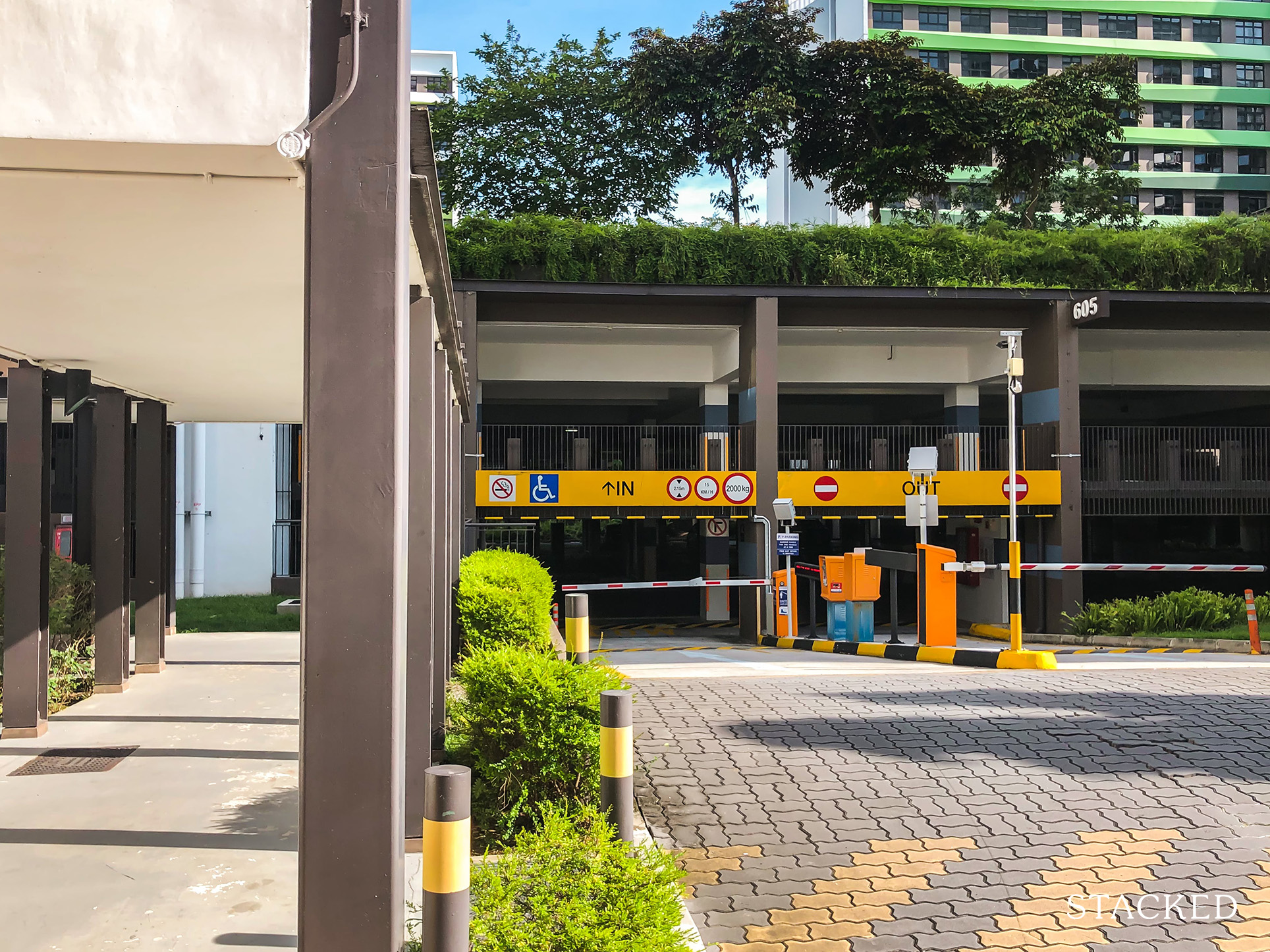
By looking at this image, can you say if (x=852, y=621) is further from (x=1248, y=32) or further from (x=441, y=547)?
(x=1248, y=32)

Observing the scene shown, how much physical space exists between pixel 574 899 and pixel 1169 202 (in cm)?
6792

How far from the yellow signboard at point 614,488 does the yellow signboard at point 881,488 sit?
117 cm

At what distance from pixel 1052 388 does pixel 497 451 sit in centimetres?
1393

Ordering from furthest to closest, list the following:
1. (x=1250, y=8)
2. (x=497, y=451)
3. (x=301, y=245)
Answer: (x=1250, y=8)
(x=497, y=451)
(x=301, y=245)

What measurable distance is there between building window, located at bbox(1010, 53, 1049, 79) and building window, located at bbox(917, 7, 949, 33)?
4.19m

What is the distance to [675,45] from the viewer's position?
1275 inches

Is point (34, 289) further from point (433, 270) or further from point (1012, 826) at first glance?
point (1012, 826)

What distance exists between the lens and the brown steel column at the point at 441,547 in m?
7.43

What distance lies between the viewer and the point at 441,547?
809 centimetres

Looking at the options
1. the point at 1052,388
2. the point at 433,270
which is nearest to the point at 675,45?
the point at 1052,388

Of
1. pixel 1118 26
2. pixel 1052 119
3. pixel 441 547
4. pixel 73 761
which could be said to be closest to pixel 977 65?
pixel 1118 26

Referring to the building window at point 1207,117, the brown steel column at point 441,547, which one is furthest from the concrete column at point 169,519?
the building window at point 1207,117

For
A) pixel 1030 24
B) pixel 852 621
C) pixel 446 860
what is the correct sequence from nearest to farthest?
1. pixel 446 860
2. pixel 852 621
3. pixel 1030 24

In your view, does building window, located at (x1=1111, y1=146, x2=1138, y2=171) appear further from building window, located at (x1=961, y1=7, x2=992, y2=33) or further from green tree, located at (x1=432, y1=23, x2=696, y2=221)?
green tree, located at (x1=432, y1=23, x2=696, y2=221)
